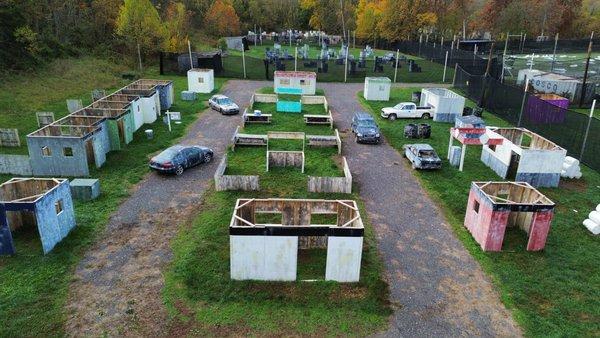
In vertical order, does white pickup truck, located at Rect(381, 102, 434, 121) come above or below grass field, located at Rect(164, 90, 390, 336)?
above

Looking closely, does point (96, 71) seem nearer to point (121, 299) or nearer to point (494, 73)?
point (121, 299)

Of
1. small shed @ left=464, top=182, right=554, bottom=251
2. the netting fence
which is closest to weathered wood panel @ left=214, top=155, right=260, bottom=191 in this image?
small shed @ left=464, top=182, right=554, bottom=251

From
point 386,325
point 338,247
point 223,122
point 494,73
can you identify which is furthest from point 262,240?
point 494,73

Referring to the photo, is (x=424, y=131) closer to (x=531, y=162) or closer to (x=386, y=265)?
(x=531, y=162)

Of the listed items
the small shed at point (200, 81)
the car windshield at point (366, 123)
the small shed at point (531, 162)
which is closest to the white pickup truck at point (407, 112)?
the car windshield at point (366, 123)

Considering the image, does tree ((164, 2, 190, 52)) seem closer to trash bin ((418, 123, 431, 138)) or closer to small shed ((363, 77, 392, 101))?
small shed ((363, 77, 392, 101))

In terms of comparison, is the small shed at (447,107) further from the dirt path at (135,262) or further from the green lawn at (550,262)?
the dirt path at (135,262)

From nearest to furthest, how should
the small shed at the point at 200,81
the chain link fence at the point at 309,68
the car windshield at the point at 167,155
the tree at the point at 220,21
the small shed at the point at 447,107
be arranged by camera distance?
the car windshield at the point at 167,155, the small shed at the point at 447,107, the small shed at the point at 200,81, the chain link fence at the point at 309,68, the tree at the point at 220,21
